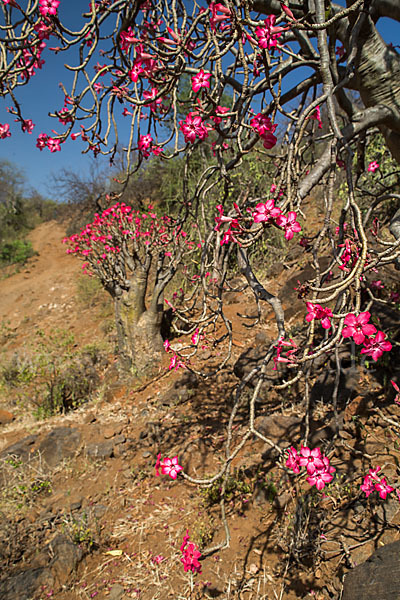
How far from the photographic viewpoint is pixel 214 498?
256 cm

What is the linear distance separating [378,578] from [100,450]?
277 centimetres

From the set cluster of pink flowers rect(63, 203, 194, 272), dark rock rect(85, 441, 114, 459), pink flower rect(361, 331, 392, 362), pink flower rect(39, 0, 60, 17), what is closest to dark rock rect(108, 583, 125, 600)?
dark rock rect(85, 441, 114, 459)

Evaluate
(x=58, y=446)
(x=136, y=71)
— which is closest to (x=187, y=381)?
(x=58, y=446)

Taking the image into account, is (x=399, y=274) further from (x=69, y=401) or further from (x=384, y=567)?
(x=69, y=401)

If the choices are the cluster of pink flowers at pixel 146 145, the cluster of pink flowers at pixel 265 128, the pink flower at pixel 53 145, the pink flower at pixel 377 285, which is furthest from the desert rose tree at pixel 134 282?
the cluster of pink flowers at pixel 265 128

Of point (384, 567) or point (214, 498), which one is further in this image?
point (214, 498)

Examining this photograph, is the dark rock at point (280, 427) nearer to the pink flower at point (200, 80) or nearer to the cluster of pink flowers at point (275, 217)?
the cluster of pink flowers at point (275, 217)

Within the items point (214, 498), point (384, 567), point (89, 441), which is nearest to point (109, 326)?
point (89, 441)

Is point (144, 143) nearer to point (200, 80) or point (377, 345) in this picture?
point (200, 80)

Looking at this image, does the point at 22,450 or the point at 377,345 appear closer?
the point at 377,345

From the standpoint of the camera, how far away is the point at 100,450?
3.51m

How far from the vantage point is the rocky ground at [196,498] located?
1815 mm

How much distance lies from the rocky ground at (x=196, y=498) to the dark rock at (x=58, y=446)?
12 millimetres

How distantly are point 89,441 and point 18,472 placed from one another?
2.26ft
